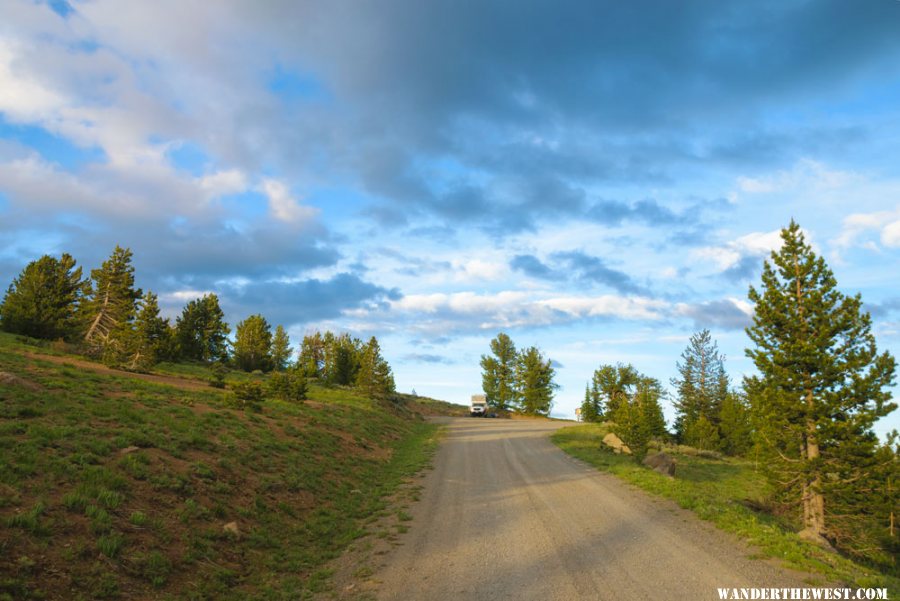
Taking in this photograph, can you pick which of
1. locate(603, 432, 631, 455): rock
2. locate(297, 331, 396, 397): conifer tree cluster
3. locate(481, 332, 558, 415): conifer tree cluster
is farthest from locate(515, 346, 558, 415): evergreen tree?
locate(603, 432, 631, 455): rock

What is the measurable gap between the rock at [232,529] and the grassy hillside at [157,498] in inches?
2.0

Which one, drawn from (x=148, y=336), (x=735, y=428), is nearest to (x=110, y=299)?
(x=148, y=336)

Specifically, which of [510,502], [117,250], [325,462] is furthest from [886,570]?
[117,250]

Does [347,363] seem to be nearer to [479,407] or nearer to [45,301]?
[479,407]

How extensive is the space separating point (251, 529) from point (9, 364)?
16.7 m

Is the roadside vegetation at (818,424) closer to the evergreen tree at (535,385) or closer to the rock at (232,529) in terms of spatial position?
the rock at (232,529)

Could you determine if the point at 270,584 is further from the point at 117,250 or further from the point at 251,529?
the point at 117,250

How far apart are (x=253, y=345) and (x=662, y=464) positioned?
206 feet

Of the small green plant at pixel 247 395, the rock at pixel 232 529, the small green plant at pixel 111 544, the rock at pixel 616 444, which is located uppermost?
the small green plant at pixel 247 395

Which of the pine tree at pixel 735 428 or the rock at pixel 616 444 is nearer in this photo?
the rock at pixel 616 444

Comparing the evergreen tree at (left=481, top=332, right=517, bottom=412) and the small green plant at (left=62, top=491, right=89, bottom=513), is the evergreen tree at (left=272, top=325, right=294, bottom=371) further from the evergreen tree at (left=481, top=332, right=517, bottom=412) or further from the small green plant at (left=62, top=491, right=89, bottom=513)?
the small green plant at (left=62, top=491, right=89, bottom=513)

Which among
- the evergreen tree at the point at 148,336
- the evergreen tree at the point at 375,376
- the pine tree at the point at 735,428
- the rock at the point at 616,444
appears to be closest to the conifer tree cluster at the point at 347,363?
the evergreen tree at the point at 375,376

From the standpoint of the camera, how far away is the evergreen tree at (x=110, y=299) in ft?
147

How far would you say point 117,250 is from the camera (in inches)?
1946
